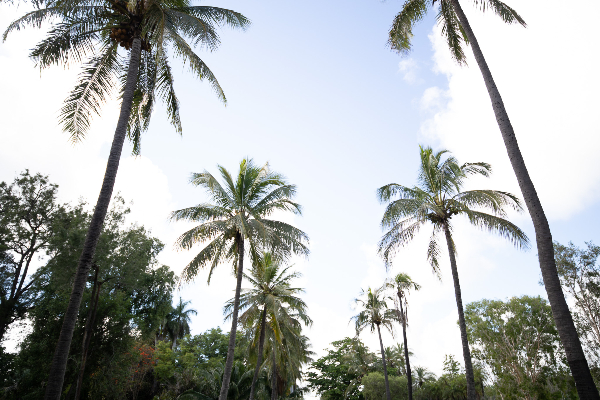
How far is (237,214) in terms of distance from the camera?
15.2 metres

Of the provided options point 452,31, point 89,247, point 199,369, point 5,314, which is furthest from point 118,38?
point 199,369

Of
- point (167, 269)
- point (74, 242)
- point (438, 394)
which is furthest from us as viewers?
point (438, 394)

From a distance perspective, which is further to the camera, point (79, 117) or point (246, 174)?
point (246, 174)

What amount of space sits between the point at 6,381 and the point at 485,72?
943 inches

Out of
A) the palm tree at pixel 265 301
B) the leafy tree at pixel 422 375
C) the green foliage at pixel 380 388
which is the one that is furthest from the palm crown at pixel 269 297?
the leafy tree at pixel 422 375

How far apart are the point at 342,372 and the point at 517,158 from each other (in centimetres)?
3538

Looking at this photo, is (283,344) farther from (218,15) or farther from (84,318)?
(218,15)

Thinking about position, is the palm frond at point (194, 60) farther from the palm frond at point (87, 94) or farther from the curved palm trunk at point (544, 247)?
the curved palm trunk at point (544, 247)

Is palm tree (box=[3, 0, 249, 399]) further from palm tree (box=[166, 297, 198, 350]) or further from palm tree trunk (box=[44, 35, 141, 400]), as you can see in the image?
palm tree (box=[166, 297, 198, 350])

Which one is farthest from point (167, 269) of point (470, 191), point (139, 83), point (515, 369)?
point (515, 369)

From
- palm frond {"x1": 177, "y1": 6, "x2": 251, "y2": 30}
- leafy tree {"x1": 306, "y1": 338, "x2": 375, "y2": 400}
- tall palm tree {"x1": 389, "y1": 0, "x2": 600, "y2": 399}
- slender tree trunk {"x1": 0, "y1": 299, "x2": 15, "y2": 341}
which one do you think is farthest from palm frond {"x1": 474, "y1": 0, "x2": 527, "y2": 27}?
leafy tree {"x1": 306, "y1": 338, "x2": 375, "y2": 400}

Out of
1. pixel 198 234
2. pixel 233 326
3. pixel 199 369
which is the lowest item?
pixel 199 369

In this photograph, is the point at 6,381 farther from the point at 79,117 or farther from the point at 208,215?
the point at 79,117

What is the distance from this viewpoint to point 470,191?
13.6m
